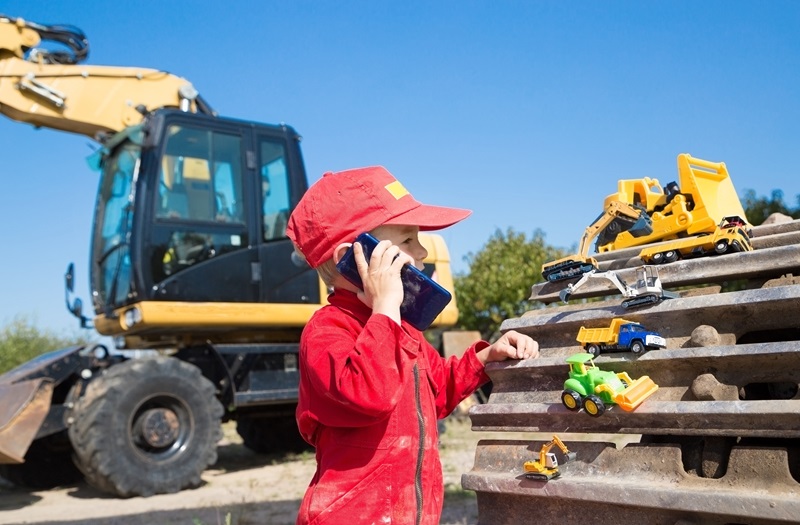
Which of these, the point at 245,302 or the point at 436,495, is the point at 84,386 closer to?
the point at 245,302

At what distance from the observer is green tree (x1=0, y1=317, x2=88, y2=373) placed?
2114 cm

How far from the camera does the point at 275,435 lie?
10172 millimetres

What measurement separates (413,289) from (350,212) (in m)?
0.32

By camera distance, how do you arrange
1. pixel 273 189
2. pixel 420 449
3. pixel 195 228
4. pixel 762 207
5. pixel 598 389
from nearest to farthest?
pixel 598 389
pixel 420 449
pixel 195 228
pixel 273 189
pixel 762 207

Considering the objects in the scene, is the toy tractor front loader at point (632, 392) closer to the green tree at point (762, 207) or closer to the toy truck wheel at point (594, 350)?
the toy truck wheel at point (594, 350)

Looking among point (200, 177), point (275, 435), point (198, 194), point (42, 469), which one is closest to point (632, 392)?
point (198, 194)

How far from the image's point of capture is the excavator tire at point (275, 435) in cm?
1017

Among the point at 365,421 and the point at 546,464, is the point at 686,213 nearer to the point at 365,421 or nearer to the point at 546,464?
the point at 546,464

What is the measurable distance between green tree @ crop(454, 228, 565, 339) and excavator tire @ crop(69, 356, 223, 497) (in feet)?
40.1

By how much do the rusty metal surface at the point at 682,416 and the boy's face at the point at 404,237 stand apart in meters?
0.43

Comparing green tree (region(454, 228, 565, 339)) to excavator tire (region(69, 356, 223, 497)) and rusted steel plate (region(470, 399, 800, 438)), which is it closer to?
excavator tire (region(69, 356, 223, 497))

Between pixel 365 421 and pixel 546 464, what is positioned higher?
pixel 365 421

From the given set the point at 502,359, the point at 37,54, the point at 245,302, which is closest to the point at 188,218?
the point at 245,302

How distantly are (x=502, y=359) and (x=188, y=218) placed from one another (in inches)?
236
